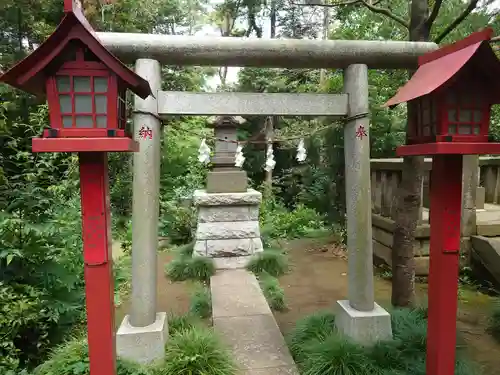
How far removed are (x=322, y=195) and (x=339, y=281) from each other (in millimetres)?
3321

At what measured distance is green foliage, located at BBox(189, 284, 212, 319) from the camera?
4.52 meters

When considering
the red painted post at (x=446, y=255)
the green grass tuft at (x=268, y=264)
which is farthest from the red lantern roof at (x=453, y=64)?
the green grass tuft at (x=268, y=264)

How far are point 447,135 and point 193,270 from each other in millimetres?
4562

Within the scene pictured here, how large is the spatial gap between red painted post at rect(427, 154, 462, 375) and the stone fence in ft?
9.96

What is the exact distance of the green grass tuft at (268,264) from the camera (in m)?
6.13

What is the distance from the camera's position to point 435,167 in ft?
8.30

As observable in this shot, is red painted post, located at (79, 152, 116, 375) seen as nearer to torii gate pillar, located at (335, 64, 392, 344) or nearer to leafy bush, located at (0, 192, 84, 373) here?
leafy bush, located at (0, 192, 84, 373)

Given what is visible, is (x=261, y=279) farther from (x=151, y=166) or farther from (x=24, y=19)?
(x=24, y=19)

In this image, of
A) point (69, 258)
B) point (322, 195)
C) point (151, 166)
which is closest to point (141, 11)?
point (322, 195)

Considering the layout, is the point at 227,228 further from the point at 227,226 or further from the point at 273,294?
the point at 273,294

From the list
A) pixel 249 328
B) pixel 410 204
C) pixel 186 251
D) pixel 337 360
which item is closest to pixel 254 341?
pixel 249 328

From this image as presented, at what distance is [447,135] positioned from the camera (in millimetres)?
2238

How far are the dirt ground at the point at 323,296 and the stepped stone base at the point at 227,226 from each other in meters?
0.81

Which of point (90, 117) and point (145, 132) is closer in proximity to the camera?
point (90, 117)
